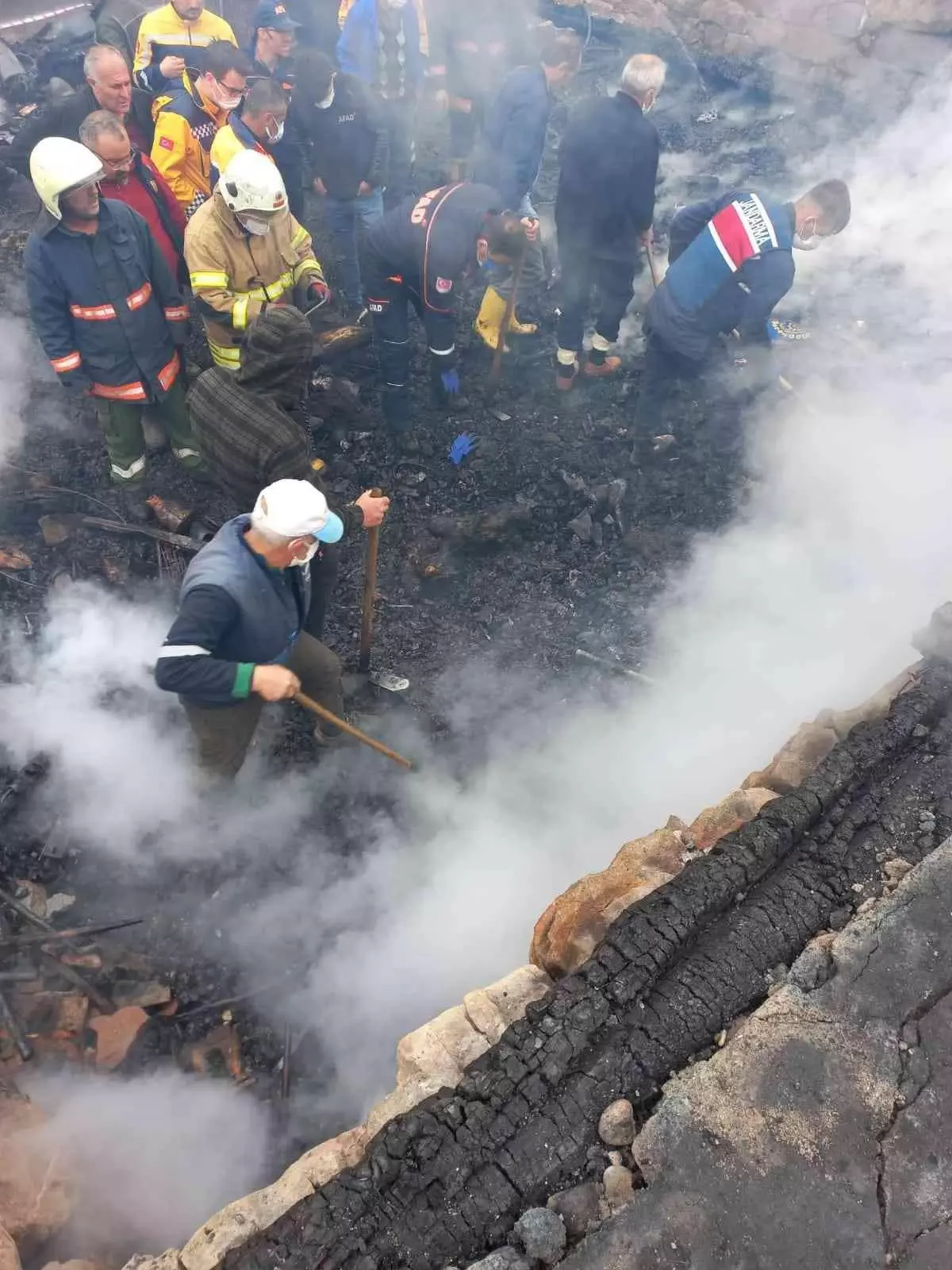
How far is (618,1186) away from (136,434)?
5.08 meters

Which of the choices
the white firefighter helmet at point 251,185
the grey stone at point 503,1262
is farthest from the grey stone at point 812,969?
the white firefighter helmet at point 251,185

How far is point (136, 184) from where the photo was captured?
5.12 metres

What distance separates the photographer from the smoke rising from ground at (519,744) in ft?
12.9

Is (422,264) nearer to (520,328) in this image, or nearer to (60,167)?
(520,328)

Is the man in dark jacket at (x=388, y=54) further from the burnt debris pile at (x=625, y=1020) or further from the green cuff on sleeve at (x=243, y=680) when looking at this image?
the burnt debris pile at (x=625, y=1020)

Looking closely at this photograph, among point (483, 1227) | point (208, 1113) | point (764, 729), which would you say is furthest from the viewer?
point (764, 729)

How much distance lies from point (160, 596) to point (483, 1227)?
413 centimetres

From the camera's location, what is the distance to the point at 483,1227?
2211mm

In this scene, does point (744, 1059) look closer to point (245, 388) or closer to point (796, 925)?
point (796, 925)

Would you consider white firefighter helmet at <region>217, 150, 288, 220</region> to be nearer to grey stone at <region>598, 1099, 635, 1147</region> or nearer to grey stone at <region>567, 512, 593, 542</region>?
grey stone at <region>567, 512, 593, 542</region>

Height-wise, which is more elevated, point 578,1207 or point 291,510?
point 291,510

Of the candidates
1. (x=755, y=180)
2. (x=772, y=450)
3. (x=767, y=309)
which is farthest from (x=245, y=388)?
(x=755, y=180)

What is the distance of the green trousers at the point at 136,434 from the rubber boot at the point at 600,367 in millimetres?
3370

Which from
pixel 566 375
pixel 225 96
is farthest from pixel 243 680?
pixel 225 96
